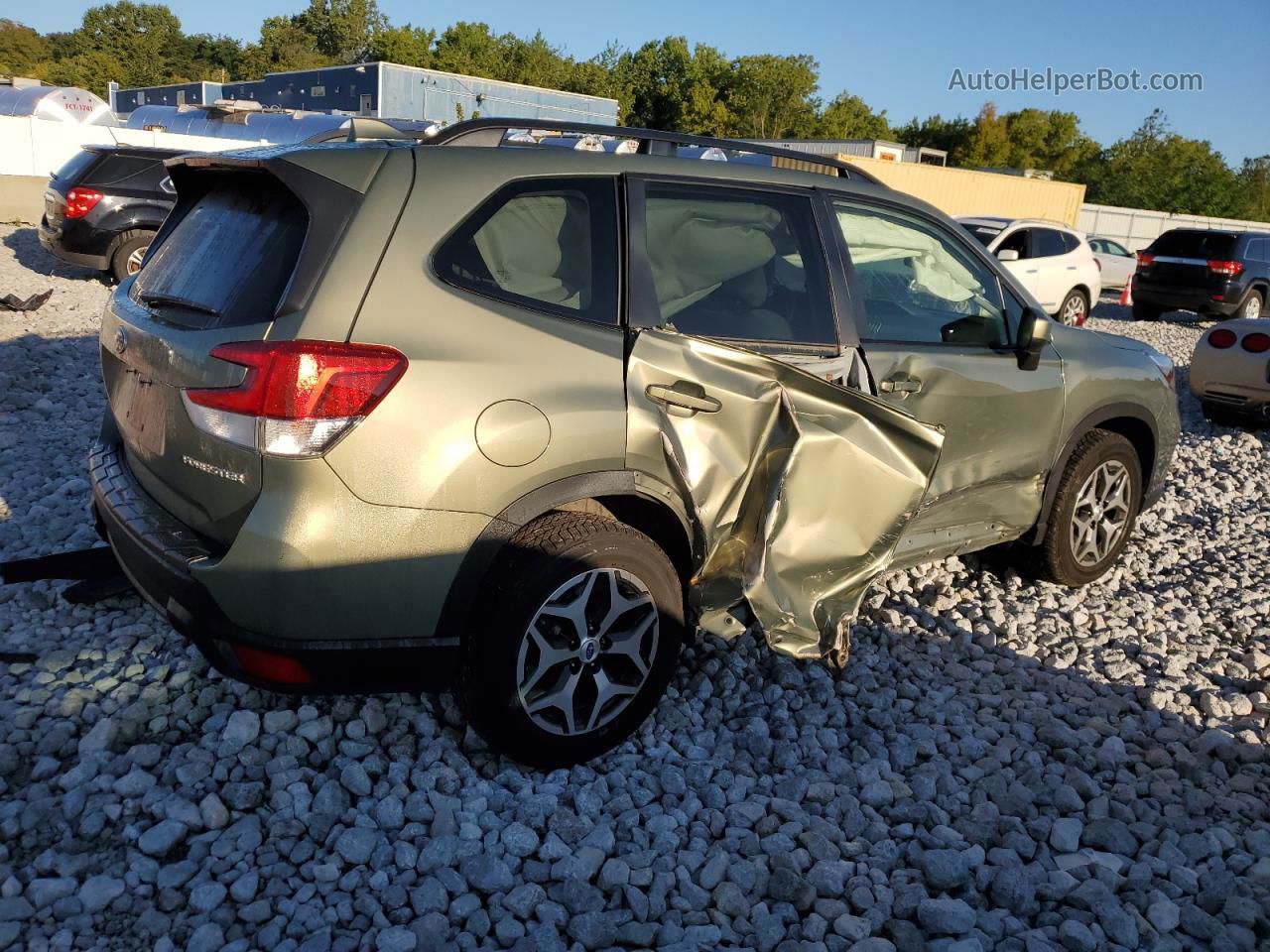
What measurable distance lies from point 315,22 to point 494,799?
110442 millimetres

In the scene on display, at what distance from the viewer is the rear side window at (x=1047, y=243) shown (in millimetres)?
14984

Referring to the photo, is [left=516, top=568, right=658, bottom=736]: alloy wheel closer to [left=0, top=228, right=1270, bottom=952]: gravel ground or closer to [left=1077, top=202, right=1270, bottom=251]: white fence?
[left=0, top=228, right=1270, bottom=952]: gravel ground

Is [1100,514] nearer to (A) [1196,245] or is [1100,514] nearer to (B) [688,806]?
(B) [688,806]

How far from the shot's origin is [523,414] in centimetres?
285

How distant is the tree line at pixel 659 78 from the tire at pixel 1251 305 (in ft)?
176

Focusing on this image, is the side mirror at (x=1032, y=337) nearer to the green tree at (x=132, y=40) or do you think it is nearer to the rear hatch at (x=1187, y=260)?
the rear hatch at (x=1187, y=260)

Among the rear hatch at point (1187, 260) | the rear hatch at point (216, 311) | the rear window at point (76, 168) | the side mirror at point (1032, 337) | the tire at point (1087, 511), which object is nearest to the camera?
the rear hatch at point (216, 311)

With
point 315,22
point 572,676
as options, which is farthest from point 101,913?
point 315,22

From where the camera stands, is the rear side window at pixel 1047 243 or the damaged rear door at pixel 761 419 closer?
the damaged rear door at pixel 761 419

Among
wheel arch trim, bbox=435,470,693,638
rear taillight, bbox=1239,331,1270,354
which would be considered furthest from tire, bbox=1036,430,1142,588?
rear taillight, bbox=1239,331,1270,354

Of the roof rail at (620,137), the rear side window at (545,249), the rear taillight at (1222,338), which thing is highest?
the roof rail at (620,137)

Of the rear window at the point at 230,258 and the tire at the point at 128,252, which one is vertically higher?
the rear window at the point at 230,258

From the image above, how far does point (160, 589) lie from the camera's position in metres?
2.88

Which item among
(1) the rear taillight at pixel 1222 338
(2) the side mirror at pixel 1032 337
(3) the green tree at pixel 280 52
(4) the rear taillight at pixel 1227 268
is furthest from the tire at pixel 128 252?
(3) the green tree at pixel 280 52
